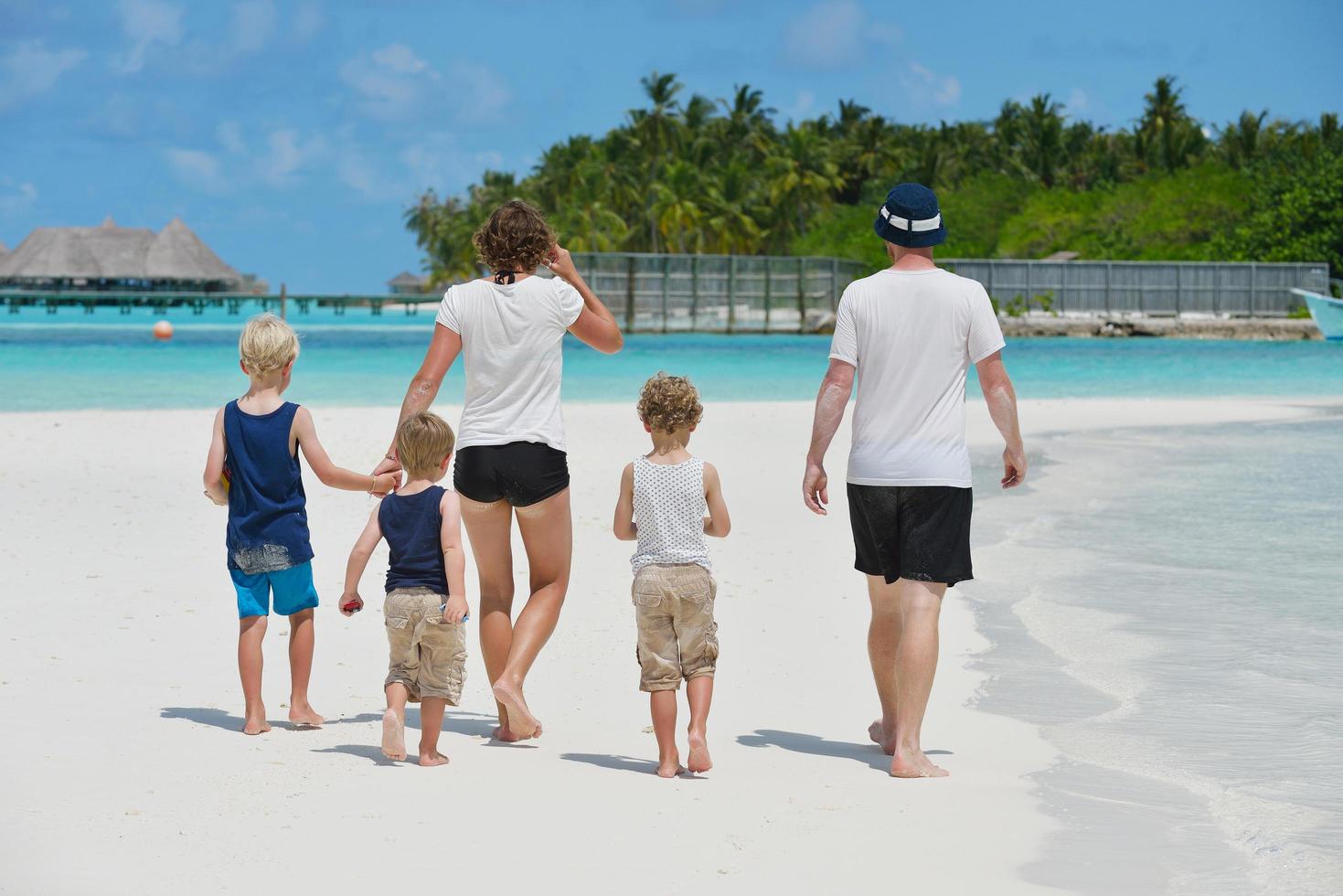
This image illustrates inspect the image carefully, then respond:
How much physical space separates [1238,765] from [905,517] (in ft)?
4.86

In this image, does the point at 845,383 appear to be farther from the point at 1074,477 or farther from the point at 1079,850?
the point at 1074,477

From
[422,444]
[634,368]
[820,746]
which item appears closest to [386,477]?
[422,444]

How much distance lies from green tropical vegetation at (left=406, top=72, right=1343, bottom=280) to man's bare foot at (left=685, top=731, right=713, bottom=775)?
5932cm

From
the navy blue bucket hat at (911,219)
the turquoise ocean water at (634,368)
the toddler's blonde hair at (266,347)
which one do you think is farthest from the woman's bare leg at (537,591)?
the turquoise ocean water at (634,368)

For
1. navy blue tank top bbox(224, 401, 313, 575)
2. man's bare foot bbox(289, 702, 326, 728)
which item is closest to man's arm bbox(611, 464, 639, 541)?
navy blue tank top bbox(224, 401, 313, 575)

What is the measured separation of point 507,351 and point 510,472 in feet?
1.18

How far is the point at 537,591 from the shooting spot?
4.71 metres

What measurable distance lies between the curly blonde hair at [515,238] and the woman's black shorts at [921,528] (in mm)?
1197

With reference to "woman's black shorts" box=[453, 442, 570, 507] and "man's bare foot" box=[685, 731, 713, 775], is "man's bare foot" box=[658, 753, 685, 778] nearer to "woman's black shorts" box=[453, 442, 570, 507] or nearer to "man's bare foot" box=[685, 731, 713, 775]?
"man's bare foot" box=[685, 731, 713, 775]

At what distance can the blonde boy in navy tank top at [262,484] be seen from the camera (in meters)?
4.49

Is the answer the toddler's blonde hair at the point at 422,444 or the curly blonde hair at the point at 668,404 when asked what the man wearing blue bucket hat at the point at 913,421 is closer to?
the curly blonde hair at the point at 668,404

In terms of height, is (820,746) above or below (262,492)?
below

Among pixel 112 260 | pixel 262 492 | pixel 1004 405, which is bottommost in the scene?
pixel 262 492

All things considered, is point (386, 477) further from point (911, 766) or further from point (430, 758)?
point (911, 766)
